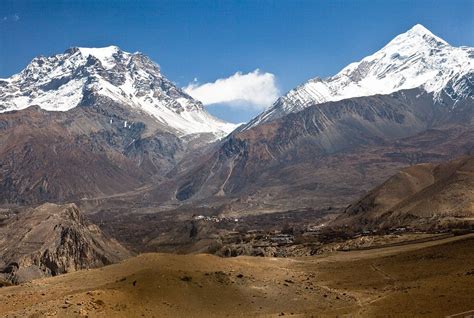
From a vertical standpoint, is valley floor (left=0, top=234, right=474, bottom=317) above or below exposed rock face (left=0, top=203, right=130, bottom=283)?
below

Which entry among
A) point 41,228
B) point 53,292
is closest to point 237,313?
point 53,292

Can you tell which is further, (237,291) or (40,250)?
(40,250)

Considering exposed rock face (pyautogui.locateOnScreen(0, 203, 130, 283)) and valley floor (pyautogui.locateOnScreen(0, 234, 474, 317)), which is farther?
exposed rock face (pyautogui.locateOnScreen(0, 203, 130, 283))

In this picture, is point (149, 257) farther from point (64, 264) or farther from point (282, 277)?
point (64, 264)

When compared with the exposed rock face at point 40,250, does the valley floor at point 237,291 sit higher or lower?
lower

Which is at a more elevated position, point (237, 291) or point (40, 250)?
point (40, 250)

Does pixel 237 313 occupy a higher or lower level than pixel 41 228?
lower

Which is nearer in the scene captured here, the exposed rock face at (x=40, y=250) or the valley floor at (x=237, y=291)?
the valley floor at (x=237, y=291)

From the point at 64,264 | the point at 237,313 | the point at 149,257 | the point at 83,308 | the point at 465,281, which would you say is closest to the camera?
the point at 83,308
